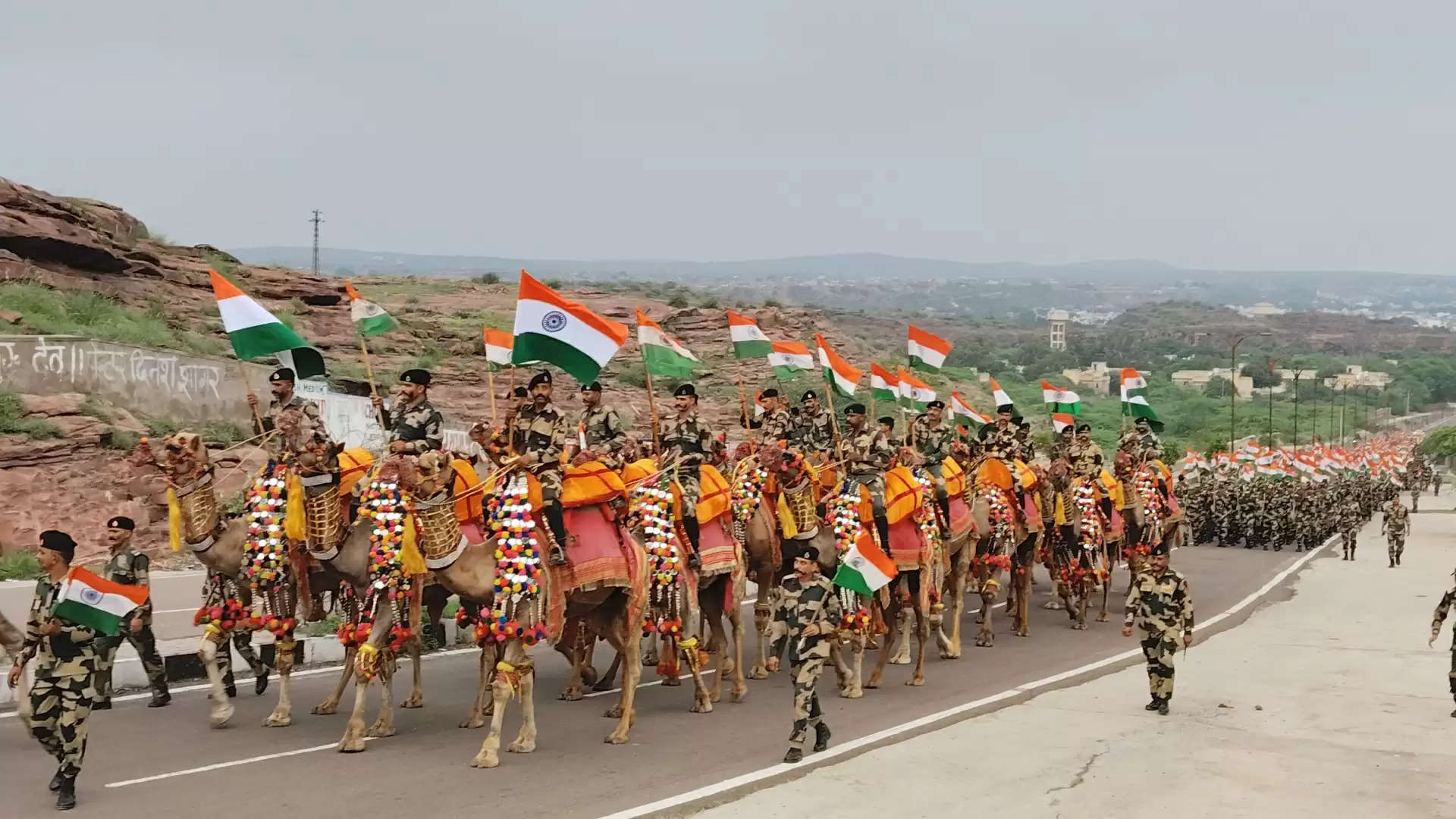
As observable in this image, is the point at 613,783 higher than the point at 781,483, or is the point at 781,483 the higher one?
the point at 781,483

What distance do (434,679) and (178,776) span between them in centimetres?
514

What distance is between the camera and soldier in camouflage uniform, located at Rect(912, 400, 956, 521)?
1858 centimetres

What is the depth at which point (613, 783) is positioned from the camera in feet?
38.2

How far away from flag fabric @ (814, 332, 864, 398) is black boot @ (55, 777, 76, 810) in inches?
448

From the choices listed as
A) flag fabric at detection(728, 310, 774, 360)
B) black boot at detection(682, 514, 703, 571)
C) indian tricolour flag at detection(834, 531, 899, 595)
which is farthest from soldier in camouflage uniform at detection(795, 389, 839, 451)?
indian tricolour flag at detection(834, 531, 899, 595)

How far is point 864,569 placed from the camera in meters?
14.5

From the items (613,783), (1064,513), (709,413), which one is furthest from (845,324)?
(613,783)

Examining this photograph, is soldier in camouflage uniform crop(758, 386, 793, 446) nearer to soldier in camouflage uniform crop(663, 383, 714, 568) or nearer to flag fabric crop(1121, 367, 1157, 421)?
soldier in camouflage uniform crop(663, 383, 714, 568)

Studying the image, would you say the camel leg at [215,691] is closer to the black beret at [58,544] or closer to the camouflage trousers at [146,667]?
the camouflage trousers at [146,667]

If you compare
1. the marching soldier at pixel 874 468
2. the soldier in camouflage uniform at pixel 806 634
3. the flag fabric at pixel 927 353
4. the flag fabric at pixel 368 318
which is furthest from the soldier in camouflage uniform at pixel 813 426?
the soldier in camouflage uniform at pixel 806 634

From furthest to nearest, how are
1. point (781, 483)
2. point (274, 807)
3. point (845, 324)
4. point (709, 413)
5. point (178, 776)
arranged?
point (845, 324), point (709, 413), point (781, 483), point (178, 776), point (274, 807)

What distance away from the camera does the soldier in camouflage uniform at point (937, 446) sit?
61.0 ft

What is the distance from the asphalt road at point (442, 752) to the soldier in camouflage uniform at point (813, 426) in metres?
3.84

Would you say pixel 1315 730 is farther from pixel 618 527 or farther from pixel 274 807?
pixel 274 807
